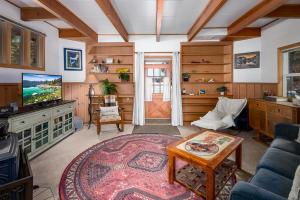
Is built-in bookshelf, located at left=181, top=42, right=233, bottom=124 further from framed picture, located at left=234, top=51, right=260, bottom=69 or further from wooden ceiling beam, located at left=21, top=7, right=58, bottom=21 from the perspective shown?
wooden ceiling beam, located at left=21, top=7, right=58, bottom=21

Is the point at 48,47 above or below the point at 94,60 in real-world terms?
above

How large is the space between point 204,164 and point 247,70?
12.6ft

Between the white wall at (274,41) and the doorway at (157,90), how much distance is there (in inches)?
104

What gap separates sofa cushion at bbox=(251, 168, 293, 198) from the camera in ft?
4.06

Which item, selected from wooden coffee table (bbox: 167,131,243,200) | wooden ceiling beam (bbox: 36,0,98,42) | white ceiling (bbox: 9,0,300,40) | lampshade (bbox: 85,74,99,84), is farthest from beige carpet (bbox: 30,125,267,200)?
white ceiling (bbox: 9,0,300,40)

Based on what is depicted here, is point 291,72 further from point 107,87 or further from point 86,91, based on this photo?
point 86,91

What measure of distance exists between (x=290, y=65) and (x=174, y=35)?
285cm

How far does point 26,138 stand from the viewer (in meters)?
2.51

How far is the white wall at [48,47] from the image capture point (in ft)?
9.27

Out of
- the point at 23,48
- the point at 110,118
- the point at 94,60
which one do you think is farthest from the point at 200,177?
the point at 94,60

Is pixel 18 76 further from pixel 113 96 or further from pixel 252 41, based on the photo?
pixel 252 41

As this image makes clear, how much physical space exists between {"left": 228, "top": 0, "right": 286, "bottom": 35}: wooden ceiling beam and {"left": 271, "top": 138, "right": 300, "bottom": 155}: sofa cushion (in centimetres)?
194

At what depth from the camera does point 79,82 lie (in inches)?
188

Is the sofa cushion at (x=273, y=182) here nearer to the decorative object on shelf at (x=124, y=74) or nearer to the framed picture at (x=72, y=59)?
the decorative object on shelf at (x=124, y=74)
